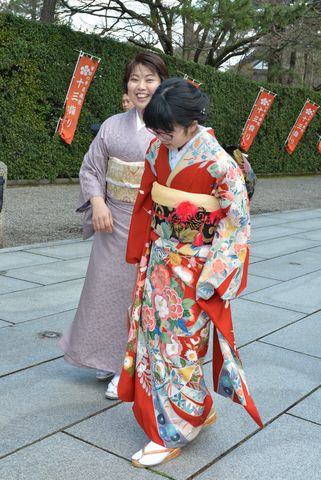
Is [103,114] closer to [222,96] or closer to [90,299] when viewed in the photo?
[222,96]

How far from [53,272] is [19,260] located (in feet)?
1.67

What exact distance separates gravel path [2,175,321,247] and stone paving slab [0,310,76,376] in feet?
8.19

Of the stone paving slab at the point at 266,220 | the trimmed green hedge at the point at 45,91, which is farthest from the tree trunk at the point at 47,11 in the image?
the stone paving slab at the point at 266,220

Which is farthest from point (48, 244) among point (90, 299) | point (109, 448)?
point (109, 448)

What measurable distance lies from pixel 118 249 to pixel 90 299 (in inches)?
10.4

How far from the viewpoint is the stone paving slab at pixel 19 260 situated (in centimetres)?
498

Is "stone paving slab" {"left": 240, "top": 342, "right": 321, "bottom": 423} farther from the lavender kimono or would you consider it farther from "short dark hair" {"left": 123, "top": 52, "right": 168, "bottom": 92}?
"short dark hair" {"left": 123, "top": 52, "right": 168, "bottom": 92}

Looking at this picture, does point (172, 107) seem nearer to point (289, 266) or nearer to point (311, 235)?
point (289, 266)

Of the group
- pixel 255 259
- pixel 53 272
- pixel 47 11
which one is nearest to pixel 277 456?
pixel 53 272

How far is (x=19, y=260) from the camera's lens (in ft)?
17.0

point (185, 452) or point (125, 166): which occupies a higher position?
point (125, 166)

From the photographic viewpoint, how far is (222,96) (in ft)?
49.9

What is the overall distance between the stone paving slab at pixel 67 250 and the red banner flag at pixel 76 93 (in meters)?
5.24

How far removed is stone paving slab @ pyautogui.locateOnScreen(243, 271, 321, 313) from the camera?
13.9ft
